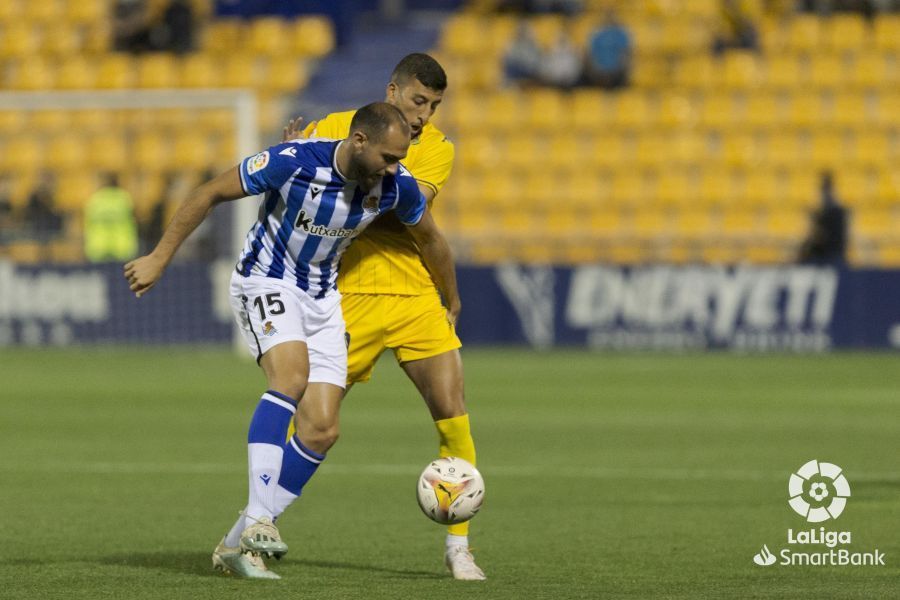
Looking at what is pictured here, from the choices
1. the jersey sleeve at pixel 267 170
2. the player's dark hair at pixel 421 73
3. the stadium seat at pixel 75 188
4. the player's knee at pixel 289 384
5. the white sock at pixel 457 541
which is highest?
the player's dark hair at pixel 421 73

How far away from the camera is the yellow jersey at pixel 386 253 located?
695 centimetres

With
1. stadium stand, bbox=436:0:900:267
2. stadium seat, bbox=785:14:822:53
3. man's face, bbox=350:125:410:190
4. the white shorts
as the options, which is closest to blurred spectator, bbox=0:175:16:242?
stadium stand, bbox=436:0:900:267

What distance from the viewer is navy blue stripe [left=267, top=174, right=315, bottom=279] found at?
6363 millimetres

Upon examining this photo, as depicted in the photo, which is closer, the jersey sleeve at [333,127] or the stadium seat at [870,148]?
the jersey sleeve at [333,127]

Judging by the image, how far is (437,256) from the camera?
6762 millimetres

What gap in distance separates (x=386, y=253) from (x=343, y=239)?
44 cm

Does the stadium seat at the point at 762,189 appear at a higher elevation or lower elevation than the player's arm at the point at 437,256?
lower

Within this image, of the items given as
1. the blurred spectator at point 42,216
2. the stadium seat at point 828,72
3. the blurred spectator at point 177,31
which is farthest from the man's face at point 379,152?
the blurred spectator at point 177,31

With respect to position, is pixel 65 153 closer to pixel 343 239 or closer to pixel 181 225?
pixel 343 239

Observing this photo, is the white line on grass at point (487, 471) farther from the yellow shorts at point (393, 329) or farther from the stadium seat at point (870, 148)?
the stadium seat at point (870, 148)

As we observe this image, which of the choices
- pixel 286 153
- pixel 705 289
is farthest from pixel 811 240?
pixel 286 153

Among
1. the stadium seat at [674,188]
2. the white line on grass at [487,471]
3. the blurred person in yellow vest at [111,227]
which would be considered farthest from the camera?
the stadium seat at [674,188]

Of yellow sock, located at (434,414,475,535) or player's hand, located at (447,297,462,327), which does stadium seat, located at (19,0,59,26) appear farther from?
yellow sock, located at (434,414,475,535)

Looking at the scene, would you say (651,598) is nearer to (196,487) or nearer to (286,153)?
(286,153)
